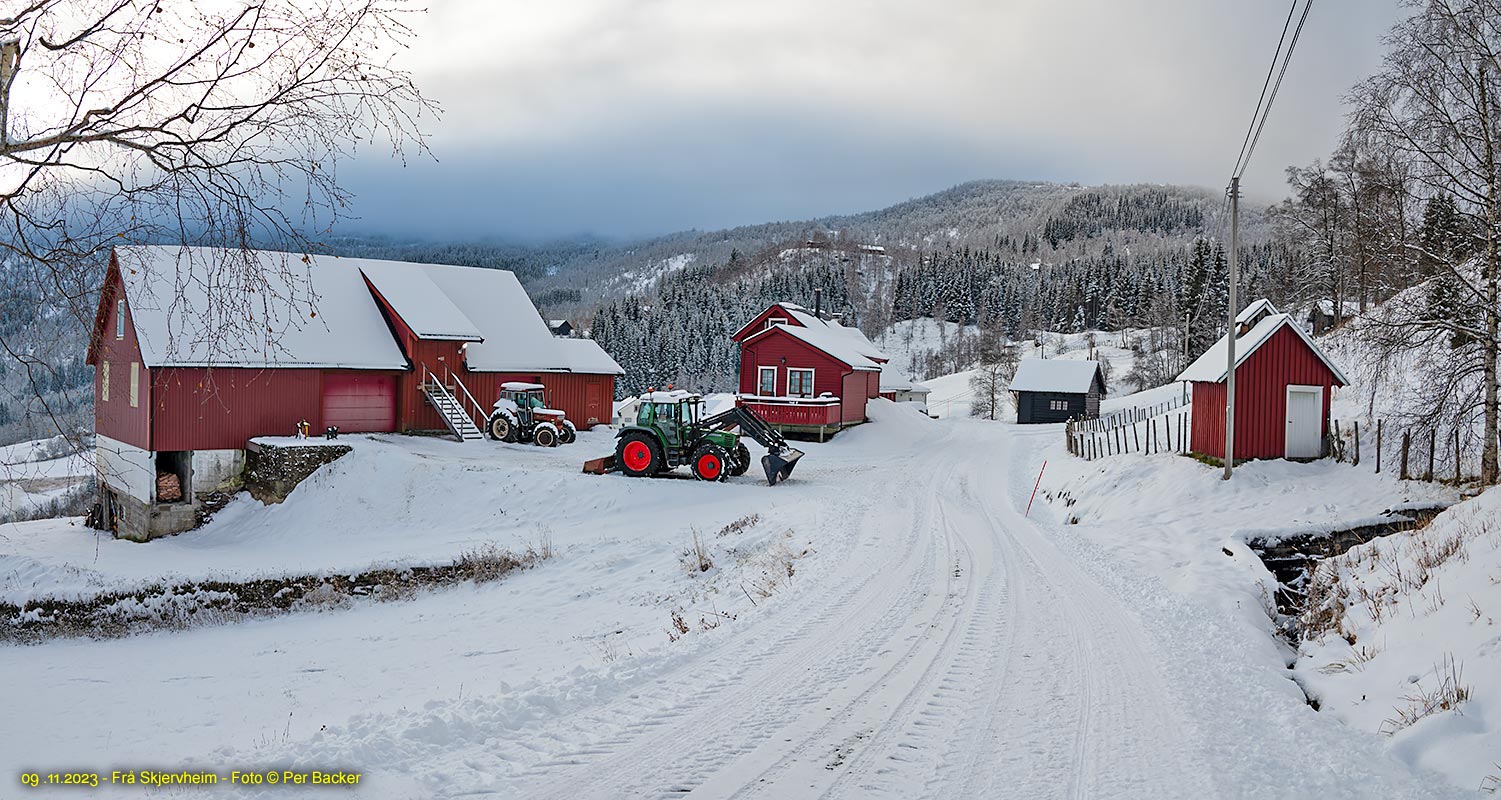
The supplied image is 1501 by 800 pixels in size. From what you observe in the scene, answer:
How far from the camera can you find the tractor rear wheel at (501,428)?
2597cm

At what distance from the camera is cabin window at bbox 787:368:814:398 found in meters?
33.9

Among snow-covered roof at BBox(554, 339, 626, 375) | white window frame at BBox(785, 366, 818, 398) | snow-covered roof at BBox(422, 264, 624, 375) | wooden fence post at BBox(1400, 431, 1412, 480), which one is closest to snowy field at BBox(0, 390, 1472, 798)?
wooden fence post at BBox(1400, 431, 1412, 480)

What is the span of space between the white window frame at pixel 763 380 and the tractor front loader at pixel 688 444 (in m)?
12.7

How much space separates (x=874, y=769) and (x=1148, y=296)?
296 feet

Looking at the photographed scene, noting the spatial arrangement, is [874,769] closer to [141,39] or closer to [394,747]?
[394,747]

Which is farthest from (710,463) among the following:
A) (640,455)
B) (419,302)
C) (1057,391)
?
(1057,391)

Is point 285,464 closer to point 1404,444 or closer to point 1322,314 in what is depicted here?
point 1404,444

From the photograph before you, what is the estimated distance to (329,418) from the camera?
24.8 m

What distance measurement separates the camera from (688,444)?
21.7 meters

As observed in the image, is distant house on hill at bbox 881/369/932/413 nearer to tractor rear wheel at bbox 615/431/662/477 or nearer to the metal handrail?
the metal handrail

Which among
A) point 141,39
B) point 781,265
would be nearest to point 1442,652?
point 141,39

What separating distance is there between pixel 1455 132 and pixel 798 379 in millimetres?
23082

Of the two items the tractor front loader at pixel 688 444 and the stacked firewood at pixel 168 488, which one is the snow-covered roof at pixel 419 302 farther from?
the tractor front loader at pixel 688 444

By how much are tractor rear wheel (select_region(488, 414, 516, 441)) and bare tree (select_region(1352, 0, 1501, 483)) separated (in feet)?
72.5
